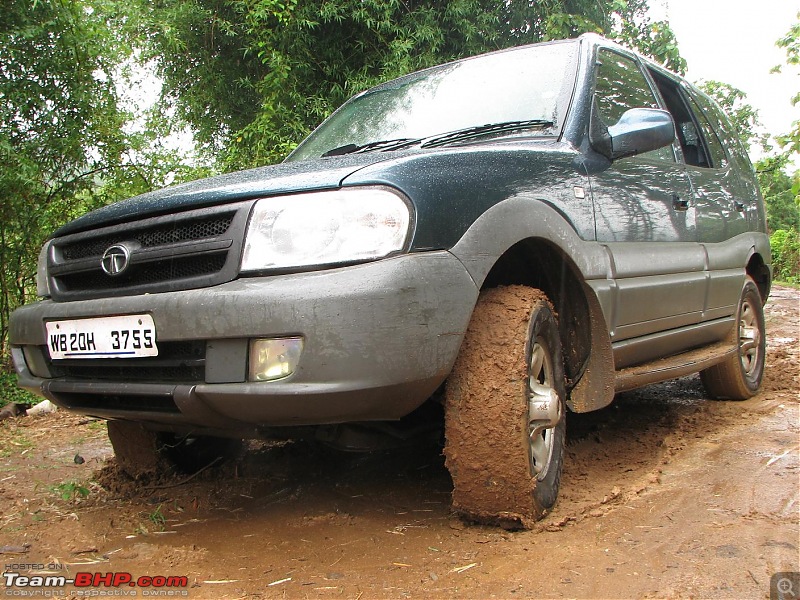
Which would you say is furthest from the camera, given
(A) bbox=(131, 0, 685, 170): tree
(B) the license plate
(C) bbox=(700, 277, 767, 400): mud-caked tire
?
(A) bbox=(131, 0, 685, 170): tree

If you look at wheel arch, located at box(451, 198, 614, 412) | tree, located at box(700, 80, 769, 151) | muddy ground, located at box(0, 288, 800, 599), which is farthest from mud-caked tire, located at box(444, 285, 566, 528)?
tree, located at box(700, 80, 769, 151)

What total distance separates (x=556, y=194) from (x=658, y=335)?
1.04 metres

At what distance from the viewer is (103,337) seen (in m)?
2.02

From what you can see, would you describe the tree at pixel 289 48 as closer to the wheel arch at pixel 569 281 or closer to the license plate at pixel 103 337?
the wheel arch at pixel 569 281

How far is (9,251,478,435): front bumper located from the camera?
1707mm

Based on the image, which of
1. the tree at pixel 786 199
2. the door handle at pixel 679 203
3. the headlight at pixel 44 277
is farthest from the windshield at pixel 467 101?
the tree at pixel 786 199

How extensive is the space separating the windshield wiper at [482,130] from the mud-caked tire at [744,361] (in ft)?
6.86

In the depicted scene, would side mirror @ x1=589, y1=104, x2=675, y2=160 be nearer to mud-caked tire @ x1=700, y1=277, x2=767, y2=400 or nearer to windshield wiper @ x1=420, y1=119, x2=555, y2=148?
windshield wiper @ x1=420, y1=119, x2=555, y2=148

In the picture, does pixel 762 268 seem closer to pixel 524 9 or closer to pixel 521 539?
pixel 521 539

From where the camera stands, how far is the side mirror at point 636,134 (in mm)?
2566

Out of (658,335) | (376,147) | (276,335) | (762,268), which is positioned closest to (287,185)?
(276,335)

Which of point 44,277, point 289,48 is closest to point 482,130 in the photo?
point 44,277

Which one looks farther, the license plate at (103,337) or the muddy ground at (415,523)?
the license plate at (103,337)

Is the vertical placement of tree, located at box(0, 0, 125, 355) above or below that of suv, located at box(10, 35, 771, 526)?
above
